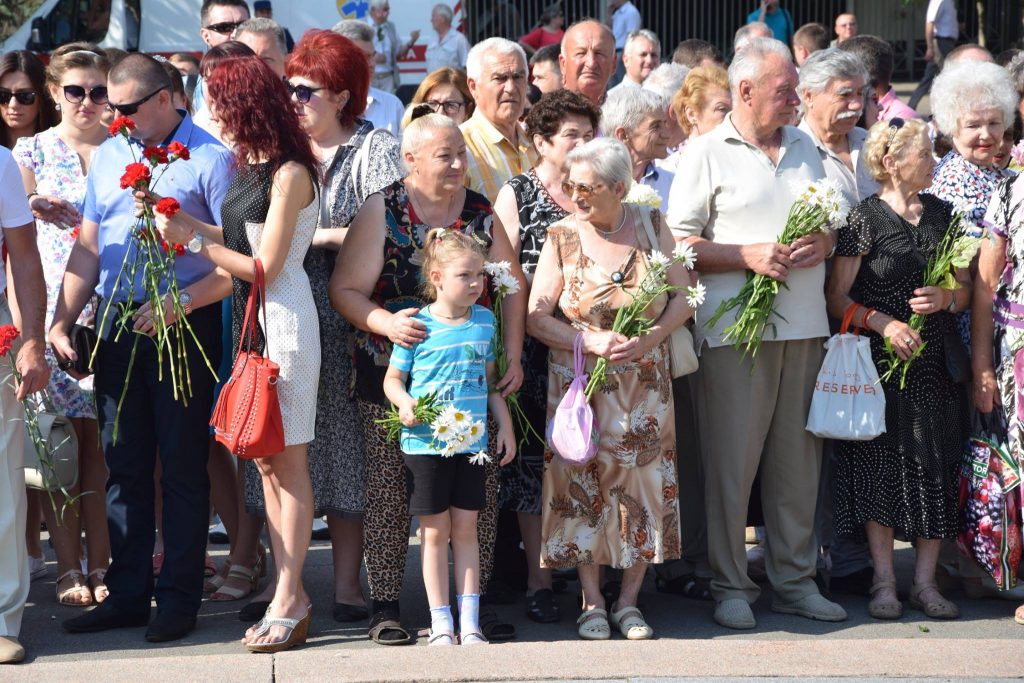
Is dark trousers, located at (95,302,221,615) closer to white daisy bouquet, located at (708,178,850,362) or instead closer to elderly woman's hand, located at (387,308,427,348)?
elderly woman's hand, located at (387,308,427,348)

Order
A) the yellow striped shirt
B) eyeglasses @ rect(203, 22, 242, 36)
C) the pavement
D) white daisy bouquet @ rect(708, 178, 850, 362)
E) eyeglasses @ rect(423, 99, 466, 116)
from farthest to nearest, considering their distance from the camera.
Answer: eyeglasses @ rect(203, 22, 242, 36) → eyeglasses @ rect(423, 99, 466, 116) → the yellow striped shirt → white daisy bouquet @ rect(708, 178, 850, 362) → the pavement

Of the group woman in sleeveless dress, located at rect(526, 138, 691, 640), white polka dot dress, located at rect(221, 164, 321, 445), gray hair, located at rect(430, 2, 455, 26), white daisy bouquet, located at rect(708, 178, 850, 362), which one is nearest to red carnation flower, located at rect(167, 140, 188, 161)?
white polka dot dress, located at rect(221, 164, 321, 445)

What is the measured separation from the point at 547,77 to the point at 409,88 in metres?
5.91

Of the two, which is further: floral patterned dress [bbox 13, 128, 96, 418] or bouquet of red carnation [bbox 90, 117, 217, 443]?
floral patterned dress [bbox 13, 128, 96, 418]

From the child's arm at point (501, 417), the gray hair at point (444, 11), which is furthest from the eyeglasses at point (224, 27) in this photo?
the gray hair at point (444, 11)

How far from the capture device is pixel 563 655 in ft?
14.8

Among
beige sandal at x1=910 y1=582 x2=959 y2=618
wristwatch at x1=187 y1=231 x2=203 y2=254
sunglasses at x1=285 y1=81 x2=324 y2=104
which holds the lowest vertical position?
beige sandal at x1=910 y1=582 x2=959 y2=618

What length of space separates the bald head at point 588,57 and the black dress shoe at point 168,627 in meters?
3.47

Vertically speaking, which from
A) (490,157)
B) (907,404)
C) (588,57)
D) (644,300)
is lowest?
(907,404)

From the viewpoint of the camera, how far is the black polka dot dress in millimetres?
5301

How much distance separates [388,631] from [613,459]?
3.48 ft

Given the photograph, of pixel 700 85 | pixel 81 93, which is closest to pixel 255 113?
pixel 81 93

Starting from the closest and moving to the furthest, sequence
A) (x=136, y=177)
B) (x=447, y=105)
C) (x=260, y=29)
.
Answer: (x=136, y=177) < (x=447, y=105) < (x=260, y=29)

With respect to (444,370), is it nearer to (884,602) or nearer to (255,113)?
(255,113)
